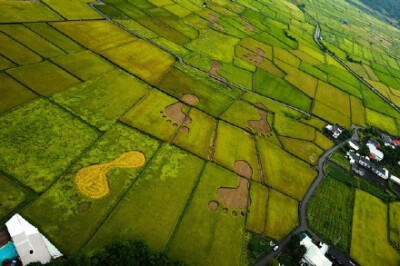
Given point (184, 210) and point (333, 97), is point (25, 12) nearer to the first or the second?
point (184, 210)

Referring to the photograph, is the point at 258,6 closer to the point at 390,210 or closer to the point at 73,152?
the point at 390,210

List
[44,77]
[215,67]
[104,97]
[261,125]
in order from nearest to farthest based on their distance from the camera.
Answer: [44,77] < [104,97] < [261,125] < [215,67]

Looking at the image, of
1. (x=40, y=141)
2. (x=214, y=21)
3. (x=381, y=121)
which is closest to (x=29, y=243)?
(x=40, y=141)

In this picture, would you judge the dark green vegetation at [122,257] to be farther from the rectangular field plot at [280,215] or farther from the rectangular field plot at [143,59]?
the rectangular field plot at [143,59]

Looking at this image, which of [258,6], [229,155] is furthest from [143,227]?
[258,6]

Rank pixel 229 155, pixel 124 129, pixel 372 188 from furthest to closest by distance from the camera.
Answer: pixel 372 188
pixel 229 155
pixel 124 129

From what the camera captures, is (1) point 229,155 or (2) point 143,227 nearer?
(2) point 143,227

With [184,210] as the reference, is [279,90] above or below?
below
